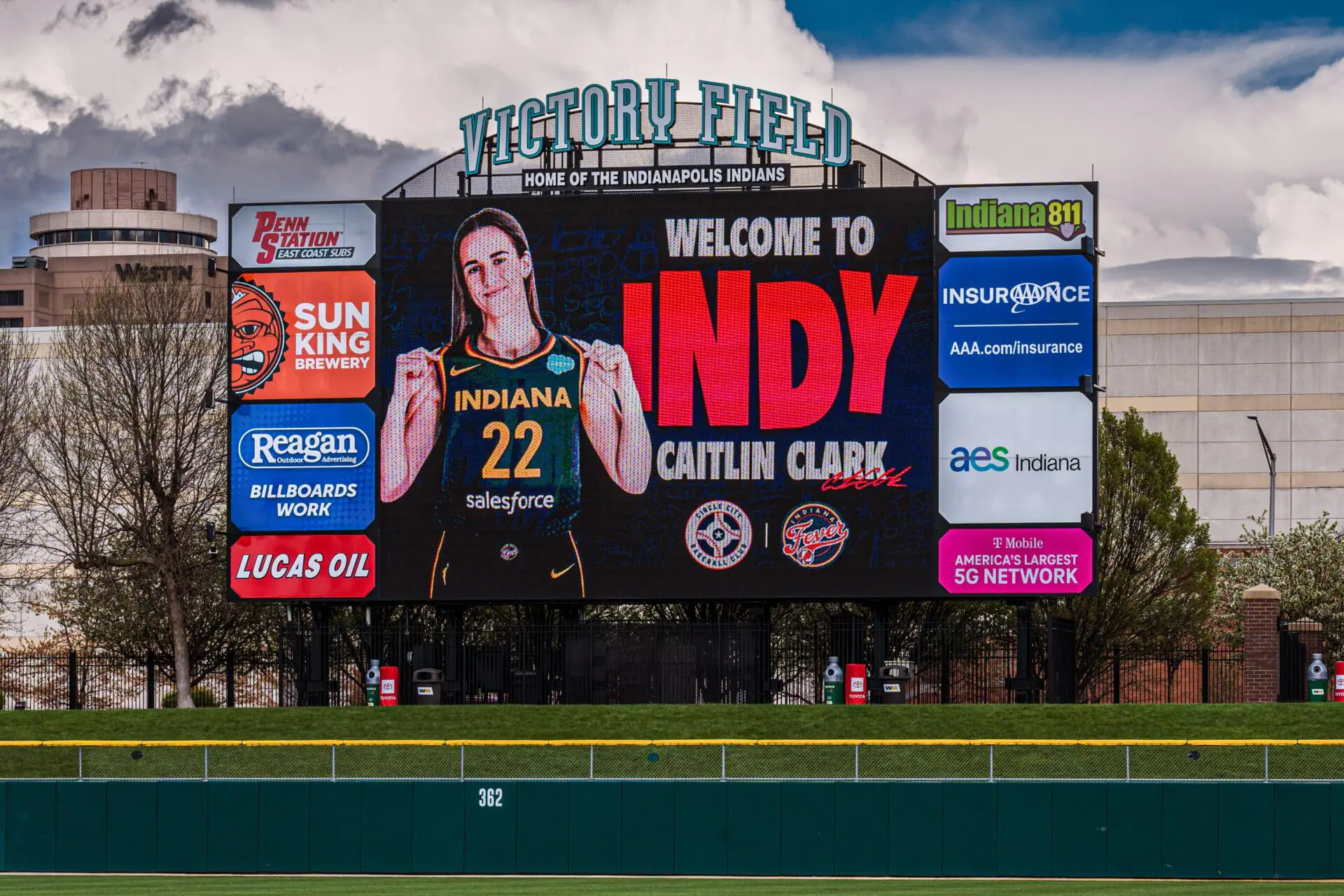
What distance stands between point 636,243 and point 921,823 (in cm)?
1254

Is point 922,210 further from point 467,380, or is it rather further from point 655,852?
point 655,852

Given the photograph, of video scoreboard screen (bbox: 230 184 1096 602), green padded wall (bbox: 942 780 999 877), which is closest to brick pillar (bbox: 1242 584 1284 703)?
video scoreboard screen (bbox: 230 184 1096 602)

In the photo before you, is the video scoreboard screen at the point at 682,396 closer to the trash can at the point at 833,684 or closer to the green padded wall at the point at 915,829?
the trash can at the point at 833,684

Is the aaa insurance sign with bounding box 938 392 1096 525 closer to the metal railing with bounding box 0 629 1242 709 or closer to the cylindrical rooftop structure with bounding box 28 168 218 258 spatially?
the metal railing with bounding box 0 629 1242 709

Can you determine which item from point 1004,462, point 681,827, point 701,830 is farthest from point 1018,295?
point 681,827

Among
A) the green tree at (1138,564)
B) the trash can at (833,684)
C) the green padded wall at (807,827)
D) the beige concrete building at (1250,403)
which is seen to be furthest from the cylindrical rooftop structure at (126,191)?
the green padded wall at (807,827)

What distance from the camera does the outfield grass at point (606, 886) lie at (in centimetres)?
2969

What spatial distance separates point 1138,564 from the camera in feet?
164

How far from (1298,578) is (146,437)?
3138 centimetres

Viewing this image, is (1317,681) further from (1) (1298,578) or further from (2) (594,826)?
(1) (1298,578)

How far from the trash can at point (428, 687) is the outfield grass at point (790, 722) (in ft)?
1.19

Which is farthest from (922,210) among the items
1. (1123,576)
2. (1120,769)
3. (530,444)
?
(1123,576)

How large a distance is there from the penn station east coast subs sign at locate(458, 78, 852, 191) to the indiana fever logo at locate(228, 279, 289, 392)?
4.79m

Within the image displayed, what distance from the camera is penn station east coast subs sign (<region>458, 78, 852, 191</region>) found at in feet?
129
